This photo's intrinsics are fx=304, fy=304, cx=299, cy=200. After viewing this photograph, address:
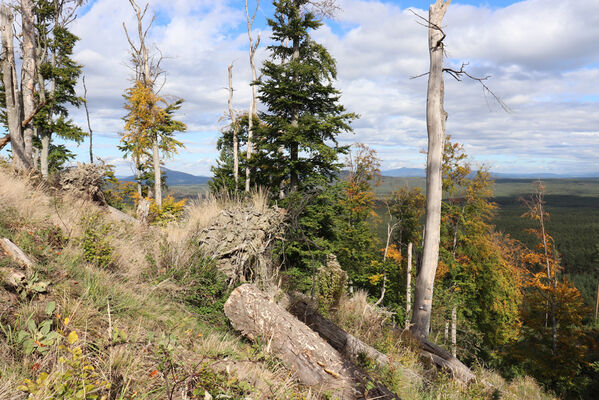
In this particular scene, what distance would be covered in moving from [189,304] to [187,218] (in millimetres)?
3712

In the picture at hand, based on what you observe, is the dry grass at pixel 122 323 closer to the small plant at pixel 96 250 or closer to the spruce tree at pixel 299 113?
the small plant at pixel 96 250

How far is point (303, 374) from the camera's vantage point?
354 cm

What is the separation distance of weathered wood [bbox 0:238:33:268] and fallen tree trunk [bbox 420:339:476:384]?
633 centimetres

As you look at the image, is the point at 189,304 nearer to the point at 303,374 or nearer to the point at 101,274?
the point at 101,274

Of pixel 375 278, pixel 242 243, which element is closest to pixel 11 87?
pixel 242 243

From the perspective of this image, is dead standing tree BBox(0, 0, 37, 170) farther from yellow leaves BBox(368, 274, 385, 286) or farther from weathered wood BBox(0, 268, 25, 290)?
yellow leaves BBox(368, 274, 385, 286)

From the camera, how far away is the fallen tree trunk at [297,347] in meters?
3.43

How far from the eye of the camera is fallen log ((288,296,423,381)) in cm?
487

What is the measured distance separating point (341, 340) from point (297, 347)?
1628 mm

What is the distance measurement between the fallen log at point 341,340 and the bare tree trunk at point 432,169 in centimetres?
204

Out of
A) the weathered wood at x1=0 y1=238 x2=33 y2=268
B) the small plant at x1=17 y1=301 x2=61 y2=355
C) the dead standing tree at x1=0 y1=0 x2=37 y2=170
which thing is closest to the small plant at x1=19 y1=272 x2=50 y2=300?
the weathered wood at x1=0 y1=238 x2=33 y2=268

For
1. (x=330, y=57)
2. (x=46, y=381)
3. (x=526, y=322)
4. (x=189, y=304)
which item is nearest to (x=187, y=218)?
(x=189, y=304)

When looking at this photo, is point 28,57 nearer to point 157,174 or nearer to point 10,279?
point 157,174

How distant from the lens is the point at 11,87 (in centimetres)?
898
